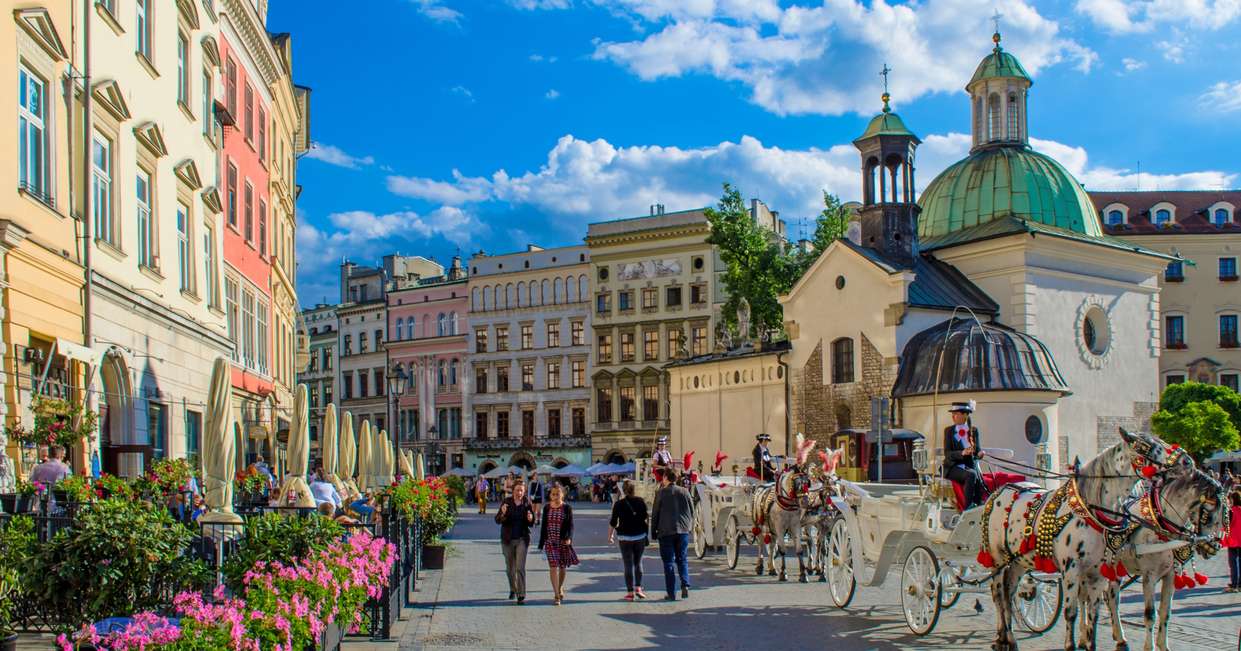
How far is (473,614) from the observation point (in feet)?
50.2

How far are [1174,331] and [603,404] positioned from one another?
33434mm

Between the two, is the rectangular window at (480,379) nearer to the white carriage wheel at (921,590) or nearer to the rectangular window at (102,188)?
the rectangular window at (102,188)

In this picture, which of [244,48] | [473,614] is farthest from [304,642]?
[244,48]

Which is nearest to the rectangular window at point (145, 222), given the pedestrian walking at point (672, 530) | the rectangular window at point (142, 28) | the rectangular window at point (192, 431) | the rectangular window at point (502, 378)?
the rectangular window at point (142, 28)

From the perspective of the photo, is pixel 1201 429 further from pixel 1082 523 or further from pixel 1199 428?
pixel 1082 523

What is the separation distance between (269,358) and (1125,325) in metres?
28.9

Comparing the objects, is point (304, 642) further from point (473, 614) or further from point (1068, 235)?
point (1068, 235)

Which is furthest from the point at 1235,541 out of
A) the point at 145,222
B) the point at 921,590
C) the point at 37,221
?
the point at 145,222

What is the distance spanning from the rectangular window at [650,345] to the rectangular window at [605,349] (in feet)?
8.21

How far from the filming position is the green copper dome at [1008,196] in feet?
143

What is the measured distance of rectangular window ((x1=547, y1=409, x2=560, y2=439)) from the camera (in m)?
78.5

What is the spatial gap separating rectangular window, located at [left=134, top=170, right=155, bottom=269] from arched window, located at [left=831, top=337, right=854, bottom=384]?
83.5ft

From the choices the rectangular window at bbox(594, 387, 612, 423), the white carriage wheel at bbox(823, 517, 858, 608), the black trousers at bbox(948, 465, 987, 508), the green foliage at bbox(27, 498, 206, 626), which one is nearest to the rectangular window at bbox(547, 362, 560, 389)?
the rectangular window at bbox(594, 387, 612, 423)

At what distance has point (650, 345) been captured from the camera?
7431 centimetres
